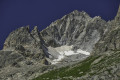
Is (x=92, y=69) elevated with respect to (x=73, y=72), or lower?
lower

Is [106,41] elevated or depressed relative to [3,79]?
elevated

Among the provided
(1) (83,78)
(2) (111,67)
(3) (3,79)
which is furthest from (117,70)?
(3) (3,79)

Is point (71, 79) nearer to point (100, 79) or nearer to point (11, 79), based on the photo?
point (100, 79)

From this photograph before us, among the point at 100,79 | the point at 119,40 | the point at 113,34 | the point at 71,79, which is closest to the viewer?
the point at 100,79

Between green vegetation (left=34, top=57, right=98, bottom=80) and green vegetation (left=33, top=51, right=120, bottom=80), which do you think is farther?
green vegetation (left=34, top=57, right=98, bottom=80)

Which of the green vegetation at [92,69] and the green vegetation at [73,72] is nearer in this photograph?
the green vegetation at [92,69]

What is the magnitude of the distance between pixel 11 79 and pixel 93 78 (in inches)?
4870

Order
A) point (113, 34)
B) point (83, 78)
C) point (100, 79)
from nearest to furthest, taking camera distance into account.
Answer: point (100, 79)
point (83, 78)
point (113, 34)

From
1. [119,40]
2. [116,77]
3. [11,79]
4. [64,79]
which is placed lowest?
[116,77]

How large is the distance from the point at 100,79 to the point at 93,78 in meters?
1.69

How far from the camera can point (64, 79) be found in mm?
66688

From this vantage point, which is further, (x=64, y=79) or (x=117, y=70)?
(x=64, y=79)

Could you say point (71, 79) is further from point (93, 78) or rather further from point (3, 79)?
point (3, 79)

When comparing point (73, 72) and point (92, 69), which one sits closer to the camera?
point (92, 69)
